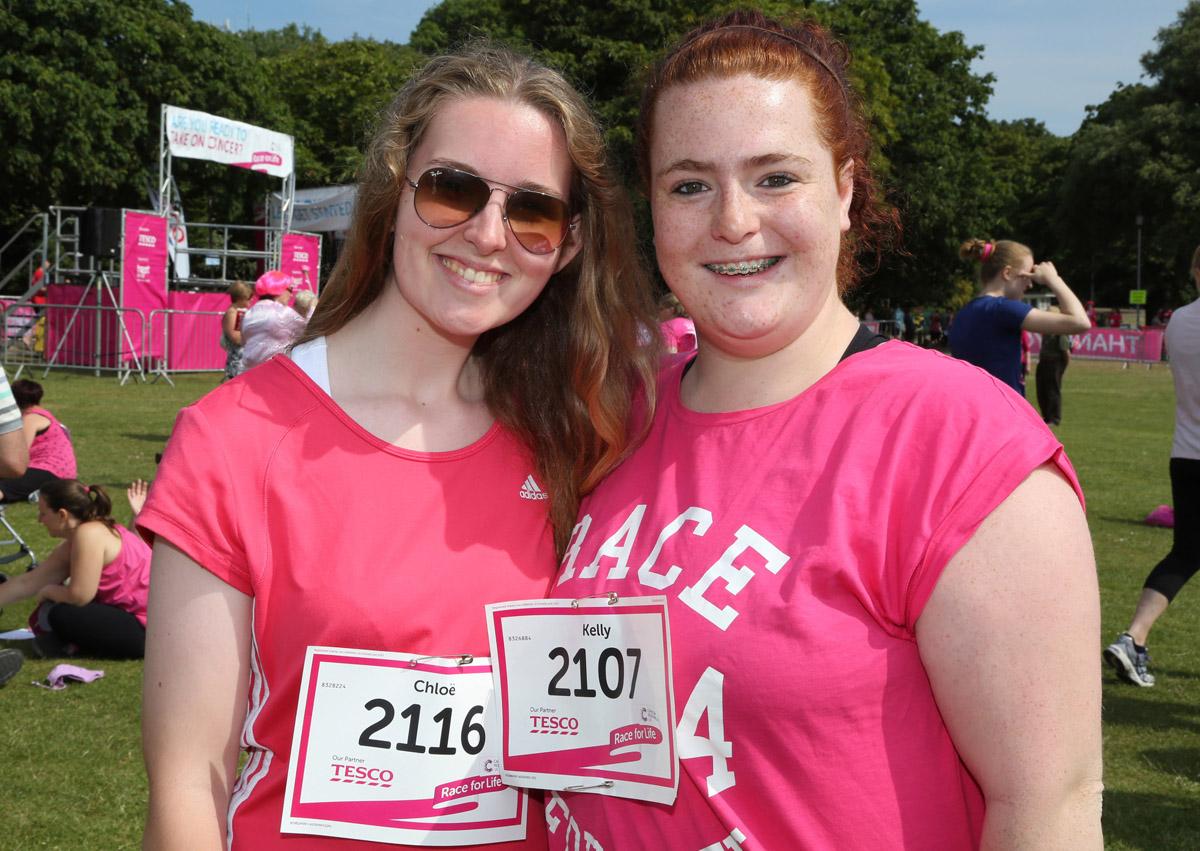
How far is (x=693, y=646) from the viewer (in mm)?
1731

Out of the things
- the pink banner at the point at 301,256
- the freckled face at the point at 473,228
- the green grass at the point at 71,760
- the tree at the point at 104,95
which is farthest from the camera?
the tree at the point at 104,95

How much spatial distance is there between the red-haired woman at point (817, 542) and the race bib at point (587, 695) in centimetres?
3

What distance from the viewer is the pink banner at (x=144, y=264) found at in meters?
22.1

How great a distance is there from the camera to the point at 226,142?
82.6 feet

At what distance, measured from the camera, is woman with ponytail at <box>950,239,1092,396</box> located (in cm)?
758

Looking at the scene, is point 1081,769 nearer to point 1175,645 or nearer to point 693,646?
point 693,646

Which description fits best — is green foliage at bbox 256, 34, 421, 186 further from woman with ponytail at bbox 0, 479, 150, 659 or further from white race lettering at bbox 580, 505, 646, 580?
white race lettering at bbox 580, 505, 646, 580

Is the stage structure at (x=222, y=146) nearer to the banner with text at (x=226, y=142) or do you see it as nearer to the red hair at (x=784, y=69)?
the banner with text at (x=226, y=142)

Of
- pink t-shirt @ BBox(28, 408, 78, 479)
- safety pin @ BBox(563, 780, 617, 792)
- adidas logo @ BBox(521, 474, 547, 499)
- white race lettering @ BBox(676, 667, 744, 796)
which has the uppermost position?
adidas logo @ BBox(521, 474, 547, 499)

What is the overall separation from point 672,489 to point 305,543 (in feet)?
2.00

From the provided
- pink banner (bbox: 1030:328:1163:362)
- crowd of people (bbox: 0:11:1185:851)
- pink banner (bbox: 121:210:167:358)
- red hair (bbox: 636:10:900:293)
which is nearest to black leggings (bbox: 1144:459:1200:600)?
crowd of people (bbox: 0:11:1185:851)

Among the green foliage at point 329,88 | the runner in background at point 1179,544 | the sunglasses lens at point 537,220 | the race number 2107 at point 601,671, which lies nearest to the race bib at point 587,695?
the race number 2107 at point 601,671

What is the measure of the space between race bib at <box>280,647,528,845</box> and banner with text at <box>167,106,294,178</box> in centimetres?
2384

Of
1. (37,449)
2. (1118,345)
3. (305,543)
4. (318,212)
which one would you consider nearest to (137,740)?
(305,543)
